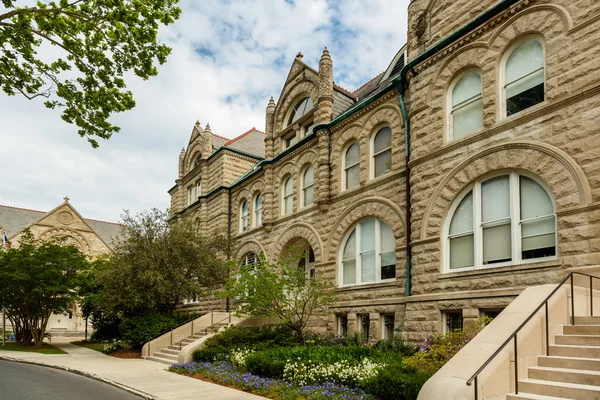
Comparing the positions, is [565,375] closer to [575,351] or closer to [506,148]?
[575,351]

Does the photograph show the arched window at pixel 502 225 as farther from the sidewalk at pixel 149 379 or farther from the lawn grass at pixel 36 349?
the lawn grass at pixel 36 349

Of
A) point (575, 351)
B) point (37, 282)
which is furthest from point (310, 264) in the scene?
point (37, 282)

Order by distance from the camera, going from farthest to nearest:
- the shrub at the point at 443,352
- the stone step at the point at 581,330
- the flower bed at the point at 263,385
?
the flower bed at the point at 263,385 → the shrub at the point at 443,352 → the stone step at the point at 581,330

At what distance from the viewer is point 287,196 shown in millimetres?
21141

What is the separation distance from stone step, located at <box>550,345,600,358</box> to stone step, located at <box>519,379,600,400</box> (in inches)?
28.7

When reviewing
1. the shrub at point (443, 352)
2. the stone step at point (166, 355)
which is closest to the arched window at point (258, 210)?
the stone step at point (166, 355)

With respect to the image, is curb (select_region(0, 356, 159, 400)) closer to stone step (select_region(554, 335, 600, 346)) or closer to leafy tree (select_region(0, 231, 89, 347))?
leafy tree (select_region(0, 231, 89, 347))

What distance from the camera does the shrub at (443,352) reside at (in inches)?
363

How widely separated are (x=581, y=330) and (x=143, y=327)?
17.3 metres

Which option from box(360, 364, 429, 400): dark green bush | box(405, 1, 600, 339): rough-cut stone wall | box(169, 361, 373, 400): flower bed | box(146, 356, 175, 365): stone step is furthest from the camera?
box(146, 356, 175, 365): stone step

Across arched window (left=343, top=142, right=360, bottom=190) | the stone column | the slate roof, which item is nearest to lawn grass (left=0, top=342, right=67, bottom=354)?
the stone column

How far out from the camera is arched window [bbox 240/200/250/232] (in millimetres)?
24633

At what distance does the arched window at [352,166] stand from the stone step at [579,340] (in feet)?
32.1

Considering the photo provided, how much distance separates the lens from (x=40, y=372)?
15.3m
